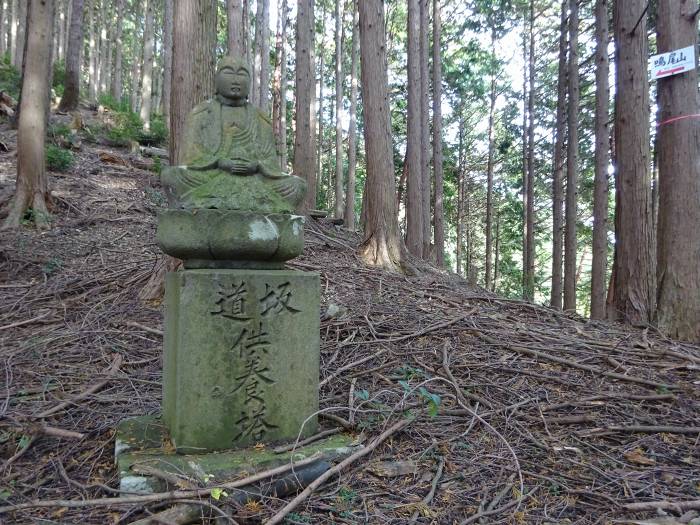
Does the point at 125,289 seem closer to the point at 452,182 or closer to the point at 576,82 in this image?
the point at 576,82

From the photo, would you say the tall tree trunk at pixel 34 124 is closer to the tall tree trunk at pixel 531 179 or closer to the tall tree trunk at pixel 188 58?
the tall tree trunk at pixel 188 58

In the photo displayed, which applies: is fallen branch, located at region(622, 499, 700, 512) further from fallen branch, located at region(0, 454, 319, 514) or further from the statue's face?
the statue's face

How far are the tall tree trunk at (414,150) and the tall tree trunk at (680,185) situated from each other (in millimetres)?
5902

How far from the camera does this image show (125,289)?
19.0ft

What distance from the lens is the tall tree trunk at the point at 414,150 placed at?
426 inches

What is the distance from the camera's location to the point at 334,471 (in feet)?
8.80

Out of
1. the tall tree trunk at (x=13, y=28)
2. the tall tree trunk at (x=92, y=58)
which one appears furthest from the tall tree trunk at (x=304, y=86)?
the tall tree trunk at (x=13, y=28)

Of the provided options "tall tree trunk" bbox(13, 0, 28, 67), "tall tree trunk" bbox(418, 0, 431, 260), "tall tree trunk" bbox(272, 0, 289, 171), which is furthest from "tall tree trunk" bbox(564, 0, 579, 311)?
"tall tree trunk" bbox(13, 0, 28, 67)

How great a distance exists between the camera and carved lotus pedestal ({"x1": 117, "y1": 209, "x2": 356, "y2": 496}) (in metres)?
2.73

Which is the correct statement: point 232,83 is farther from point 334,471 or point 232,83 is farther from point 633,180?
point 633,180

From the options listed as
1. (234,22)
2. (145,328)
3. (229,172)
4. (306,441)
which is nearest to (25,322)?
(145,328)

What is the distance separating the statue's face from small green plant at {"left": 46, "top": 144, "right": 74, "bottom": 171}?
816 cm

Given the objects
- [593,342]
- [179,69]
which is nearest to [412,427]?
[593,342]

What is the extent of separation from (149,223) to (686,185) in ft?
25.2
